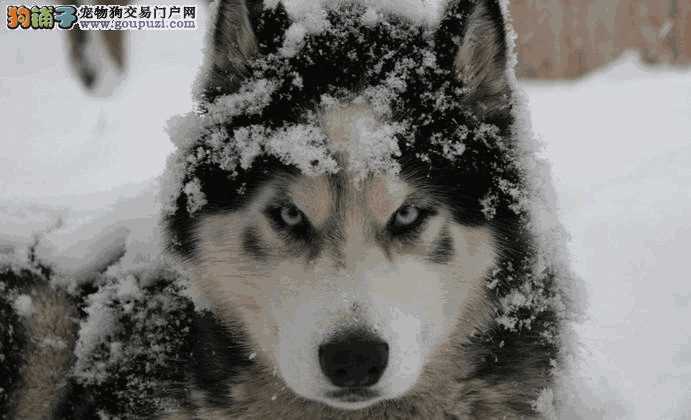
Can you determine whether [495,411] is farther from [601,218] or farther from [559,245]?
[601,218]

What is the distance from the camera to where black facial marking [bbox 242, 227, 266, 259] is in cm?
223

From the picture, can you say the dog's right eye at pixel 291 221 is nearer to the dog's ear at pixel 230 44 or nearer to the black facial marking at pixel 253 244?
the black facial marking at pixel 253 244

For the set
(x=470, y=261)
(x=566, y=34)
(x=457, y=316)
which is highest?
(x=470, y=261)

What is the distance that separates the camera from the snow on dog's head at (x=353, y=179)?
6.93 ft

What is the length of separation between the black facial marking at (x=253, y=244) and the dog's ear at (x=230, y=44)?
437 mm

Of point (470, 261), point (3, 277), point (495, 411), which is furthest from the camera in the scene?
point (3, 277)

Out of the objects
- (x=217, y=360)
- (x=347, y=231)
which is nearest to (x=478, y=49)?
(x=347, y=231)

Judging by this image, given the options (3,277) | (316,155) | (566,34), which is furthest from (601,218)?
(566,34)

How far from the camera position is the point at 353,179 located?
83.7 inches

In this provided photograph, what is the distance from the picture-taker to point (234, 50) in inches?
92.5

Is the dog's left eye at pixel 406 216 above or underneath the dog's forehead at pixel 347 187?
underneath

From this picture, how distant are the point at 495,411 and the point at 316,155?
98cm

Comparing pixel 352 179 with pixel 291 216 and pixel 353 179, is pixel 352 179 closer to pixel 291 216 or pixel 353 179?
pixel 353 179

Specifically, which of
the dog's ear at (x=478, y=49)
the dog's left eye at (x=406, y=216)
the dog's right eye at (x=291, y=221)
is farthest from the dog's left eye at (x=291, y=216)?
the dog's ear at (x=478, y=49)
